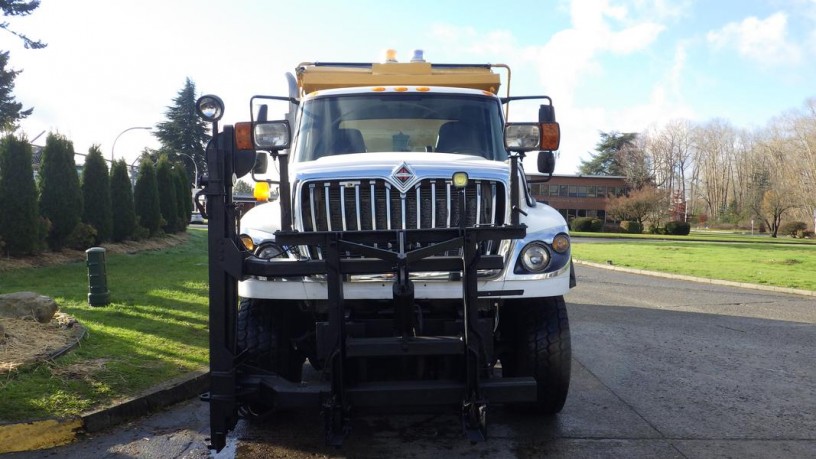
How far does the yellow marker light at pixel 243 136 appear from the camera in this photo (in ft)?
12.8

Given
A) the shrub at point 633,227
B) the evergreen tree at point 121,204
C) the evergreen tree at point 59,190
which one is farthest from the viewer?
the shrub at point 633,227

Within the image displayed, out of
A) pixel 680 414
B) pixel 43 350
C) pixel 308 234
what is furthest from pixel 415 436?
pixel 43 350

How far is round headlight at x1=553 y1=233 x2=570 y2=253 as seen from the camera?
14.1ft

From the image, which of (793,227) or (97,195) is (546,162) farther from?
(793,227)

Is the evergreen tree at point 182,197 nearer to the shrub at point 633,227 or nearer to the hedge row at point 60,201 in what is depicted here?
the hedge row at point 60,201

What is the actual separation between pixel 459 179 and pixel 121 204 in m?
17.5

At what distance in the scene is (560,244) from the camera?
432cm

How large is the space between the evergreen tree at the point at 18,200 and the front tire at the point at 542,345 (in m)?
13.0

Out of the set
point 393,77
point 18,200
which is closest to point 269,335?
point 393,77

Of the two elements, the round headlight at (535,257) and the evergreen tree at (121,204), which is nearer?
the round headlight at (535,257)

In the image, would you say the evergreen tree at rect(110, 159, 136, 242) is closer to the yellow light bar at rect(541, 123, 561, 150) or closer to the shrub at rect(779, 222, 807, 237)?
the yellow light bar at rect(541, 123, 561, 150)

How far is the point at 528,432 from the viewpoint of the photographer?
464cm

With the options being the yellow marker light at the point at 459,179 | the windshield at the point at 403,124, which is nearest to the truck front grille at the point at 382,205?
the yellow marker light at the point at 459,179

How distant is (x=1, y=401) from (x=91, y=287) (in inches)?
167
